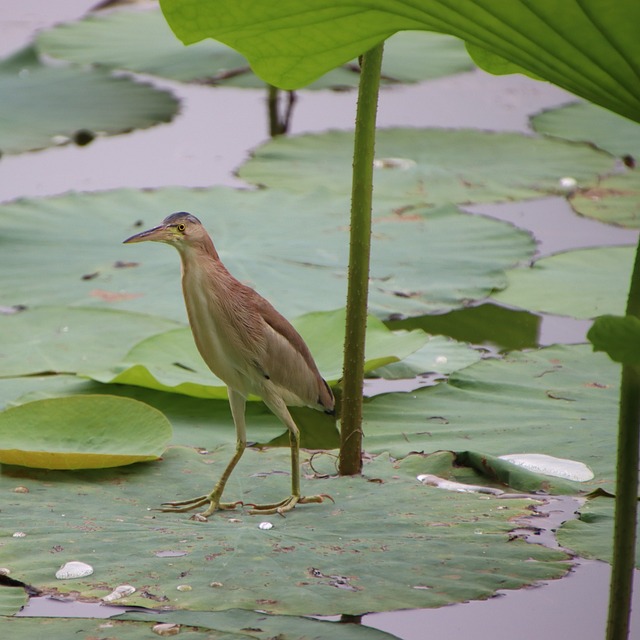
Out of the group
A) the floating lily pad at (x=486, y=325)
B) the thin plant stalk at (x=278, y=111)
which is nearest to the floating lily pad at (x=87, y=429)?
the floating lily pad at (x=486, y=325)

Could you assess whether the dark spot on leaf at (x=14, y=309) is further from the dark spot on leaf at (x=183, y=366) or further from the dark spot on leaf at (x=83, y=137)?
the dark spot on leaf at (x=83, y=137)

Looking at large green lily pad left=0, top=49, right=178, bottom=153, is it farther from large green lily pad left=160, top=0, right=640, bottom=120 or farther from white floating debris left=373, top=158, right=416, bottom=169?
large green lily pad left=160, top=0, right=640, bottom=120

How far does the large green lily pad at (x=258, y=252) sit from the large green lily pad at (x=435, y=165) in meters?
0.25

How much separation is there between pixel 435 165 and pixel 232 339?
8.51 feet

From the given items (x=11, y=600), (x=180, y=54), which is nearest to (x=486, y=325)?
(x=11, y=600)

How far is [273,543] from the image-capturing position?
1885 mm

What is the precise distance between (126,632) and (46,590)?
0.62 ft

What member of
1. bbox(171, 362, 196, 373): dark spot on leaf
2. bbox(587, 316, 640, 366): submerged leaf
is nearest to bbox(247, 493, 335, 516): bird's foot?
bbox(171, 362, 196, 373): dark spot on leaf

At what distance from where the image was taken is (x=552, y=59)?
139 centimetres

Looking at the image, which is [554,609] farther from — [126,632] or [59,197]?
[59,197]

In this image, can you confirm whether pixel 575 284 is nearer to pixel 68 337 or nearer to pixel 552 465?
pixel 552 465

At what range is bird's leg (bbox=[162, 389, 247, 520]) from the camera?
2.03m

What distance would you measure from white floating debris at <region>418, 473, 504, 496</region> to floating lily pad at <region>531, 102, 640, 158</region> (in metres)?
2.67

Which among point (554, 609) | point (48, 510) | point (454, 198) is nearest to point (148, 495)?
point (48, 510)
